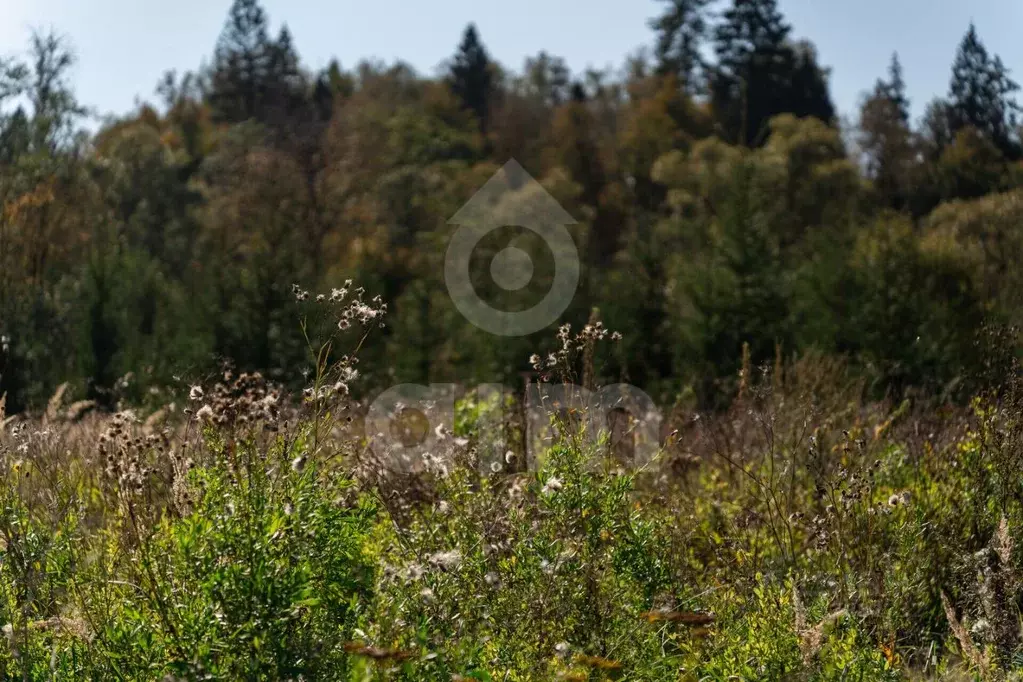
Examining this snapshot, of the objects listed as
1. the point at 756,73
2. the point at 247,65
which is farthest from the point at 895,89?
the point at 247,65

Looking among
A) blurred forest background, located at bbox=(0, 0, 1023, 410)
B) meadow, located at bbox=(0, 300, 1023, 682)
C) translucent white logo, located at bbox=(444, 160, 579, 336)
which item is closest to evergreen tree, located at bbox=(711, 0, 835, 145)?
blurred forest background, located at bbox=(0, 0, 1023, 410)

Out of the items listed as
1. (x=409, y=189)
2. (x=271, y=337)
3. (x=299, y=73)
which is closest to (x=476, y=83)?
(x=299, y=73)

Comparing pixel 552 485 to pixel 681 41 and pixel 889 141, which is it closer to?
pixel 889 141

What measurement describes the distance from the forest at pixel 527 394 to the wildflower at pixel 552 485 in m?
0.06

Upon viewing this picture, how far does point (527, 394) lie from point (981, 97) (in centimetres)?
2617

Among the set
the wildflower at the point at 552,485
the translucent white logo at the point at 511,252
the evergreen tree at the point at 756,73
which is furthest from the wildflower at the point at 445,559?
the evergreen tree at the point at 756,73

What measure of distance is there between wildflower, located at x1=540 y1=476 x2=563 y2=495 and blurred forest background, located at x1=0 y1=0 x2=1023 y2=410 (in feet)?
4.94

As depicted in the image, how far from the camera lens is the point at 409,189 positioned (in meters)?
41.0

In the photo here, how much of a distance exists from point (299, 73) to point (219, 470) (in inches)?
2299

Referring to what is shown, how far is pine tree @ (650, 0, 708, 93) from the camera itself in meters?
47.4

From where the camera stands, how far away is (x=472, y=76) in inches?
2164

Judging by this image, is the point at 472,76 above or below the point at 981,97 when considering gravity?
above

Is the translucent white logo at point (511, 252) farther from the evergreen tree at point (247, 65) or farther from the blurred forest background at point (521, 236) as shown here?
the evergreen tree at point (247, 65)

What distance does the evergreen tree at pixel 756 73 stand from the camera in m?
42.7
